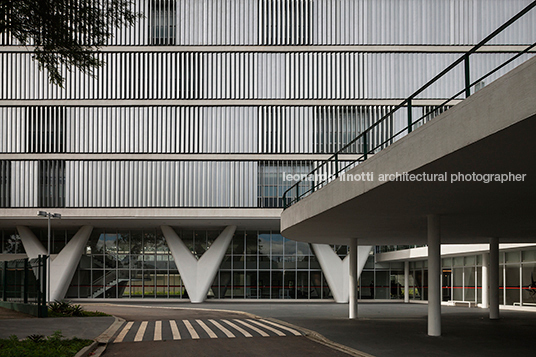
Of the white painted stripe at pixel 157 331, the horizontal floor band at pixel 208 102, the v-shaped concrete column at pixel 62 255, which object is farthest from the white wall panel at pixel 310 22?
the white painted stripe at pixel 157 331

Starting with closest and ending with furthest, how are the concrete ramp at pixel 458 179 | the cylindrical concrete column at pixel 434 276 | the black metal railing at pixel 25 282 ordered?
the concrete ramp at pixel 458 179 < the cylindrical concrete column at pixel 434 276 < the black metal railing at pixel 25 282

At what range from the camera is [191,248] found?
145 ft

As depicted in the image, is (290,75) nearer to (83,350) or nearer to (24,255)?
(24,255)

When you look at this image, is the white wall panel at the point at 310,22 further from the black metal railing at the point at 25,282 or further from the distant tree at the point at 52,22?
the distant tree at the point at 52,22

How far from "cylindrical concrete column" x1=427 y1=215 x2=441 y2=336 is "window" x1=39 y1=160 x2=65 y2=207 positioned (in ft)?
103

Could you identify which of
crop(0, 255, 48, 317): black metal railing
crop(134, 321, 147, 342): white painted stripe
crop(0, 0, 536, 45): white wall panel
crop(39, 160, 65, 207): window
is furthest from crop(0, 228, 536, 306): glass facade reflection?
crop(134, 321, 147, 342): white painted stripe

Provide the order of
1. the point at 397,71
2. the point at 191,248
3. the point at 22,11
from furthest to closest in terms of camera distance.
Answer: the point at 191,248
the point at 397,71
the point at 22,11

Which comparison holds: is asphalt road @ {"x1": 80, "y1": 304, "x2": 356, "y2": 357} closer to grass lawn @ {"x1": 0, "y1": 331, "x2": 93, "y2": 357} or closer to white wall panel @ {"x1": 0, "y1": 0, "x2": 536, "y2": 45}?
grass lawn @ {"x1": 0, "y1": 331, "x2": 93, "y2": 357}

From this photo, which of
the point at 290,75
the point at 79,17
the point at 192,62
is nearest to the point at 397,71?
the point at 290,75

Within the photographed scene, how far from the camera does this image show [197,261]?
139ft

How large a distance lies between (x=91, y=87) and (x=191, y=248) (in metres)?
14.6

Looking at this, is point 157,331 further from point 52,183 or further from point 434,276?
point 52,183

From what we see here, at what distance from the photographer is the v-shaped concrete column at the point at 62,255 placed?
4212cm

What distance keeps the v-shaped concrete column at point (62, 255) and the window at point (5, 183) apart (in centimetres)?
418
